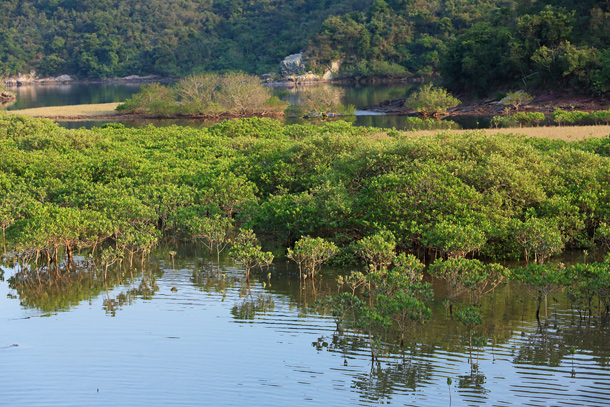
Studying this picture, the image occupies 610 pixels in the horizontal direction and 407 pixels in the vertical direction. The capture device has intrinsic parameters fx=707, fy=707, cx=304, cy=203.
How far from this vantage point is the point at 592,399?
11.2m

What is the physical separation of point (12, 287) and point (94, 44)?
167 metres

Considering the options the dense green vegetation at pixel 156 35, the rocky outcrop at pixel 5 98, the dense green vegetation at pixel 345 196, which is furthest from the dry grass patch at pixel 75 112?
the dense green vegetation at pixel 156 35

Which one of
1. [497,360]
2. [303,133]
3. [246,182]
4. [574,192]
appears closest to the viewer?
[497,360]

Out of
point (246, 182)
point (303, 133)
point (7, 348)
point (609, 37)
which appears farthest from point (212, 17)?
point (7, 348)

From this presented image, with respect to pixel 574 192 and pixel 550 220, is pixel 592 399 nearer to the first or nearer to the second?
pixel 550 220

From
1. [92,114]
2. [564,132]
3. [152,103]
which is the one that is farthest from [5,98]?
[564,132]

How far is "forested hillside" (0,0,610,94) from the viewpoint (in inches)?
2805

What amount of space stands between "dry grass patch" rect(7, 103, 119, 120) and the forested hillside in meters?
38.7

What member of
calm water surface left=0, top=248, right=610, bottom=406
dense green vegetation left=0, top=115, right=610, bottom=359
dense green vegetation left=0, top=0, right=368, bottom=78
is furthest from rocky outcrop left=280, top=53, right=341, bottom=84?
calm water surface left=0, top=248, right=610, bottom=406

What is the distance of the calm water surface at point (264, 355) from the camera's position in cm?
1167

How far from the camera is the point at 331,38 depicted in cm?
13275

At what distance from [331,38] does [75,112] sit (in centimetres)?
6758

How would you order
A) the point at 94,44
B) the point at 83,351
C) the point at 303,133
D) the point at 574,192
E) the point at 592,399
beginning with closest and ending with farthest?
1. the point at 592,399
2. the point at 83,351
3. the point at 574,192
4. the point at 303,133
5. the point at 94,44

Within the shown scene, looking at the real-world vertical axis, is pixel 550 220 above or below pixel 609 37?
below
